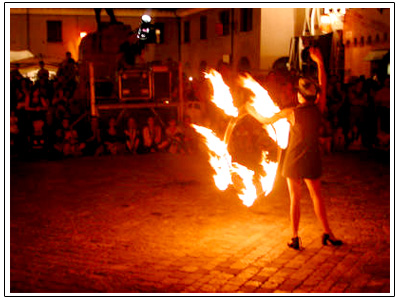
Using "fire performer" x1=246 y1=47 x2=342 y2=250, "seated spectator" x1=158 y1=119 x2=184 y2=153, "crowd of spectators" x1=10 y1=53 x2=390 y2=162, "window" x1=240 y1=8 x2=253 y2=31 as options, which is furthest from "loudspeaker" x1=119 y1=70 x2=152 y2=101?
"window" x1=240 y1=8 x2=253 y2=31

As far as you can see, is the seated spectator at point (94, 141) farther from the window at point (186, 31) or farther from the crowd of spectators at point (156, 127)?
the window at point (186, 31)

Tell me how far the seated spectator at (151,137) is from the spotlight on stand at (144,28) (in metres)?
2.89

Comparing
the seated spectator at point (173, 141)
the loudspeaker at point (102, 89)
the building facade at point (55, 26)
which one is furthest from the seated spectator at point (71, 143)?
the building facade at point (55, 26)

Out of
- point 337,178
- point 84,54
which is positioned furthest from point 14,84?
point 337,178

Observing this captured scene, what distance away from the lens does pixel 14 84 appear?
16.5m

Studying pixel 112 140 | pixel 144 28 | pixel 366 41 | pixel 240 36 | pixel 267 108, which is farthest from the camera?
pixel 240 36

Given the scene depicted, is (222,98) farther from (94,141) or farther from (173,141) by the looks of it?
(94,141)

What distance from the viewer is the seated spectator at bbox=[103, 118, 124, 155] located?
580 inches

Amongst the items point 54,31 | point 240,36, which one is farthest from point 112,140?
point 54,31

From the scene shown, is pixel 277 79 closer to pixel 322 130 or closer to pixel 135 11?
pixel 322 130

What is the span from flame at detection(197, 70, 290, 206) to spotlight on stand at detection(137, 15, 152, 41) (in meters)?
8.38

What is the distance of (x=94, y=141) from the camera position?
1501 centimetres

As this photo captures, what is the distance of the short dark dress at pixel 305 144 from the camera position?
6336 millimetres

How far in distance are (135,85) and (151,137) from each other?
2.25 meters
